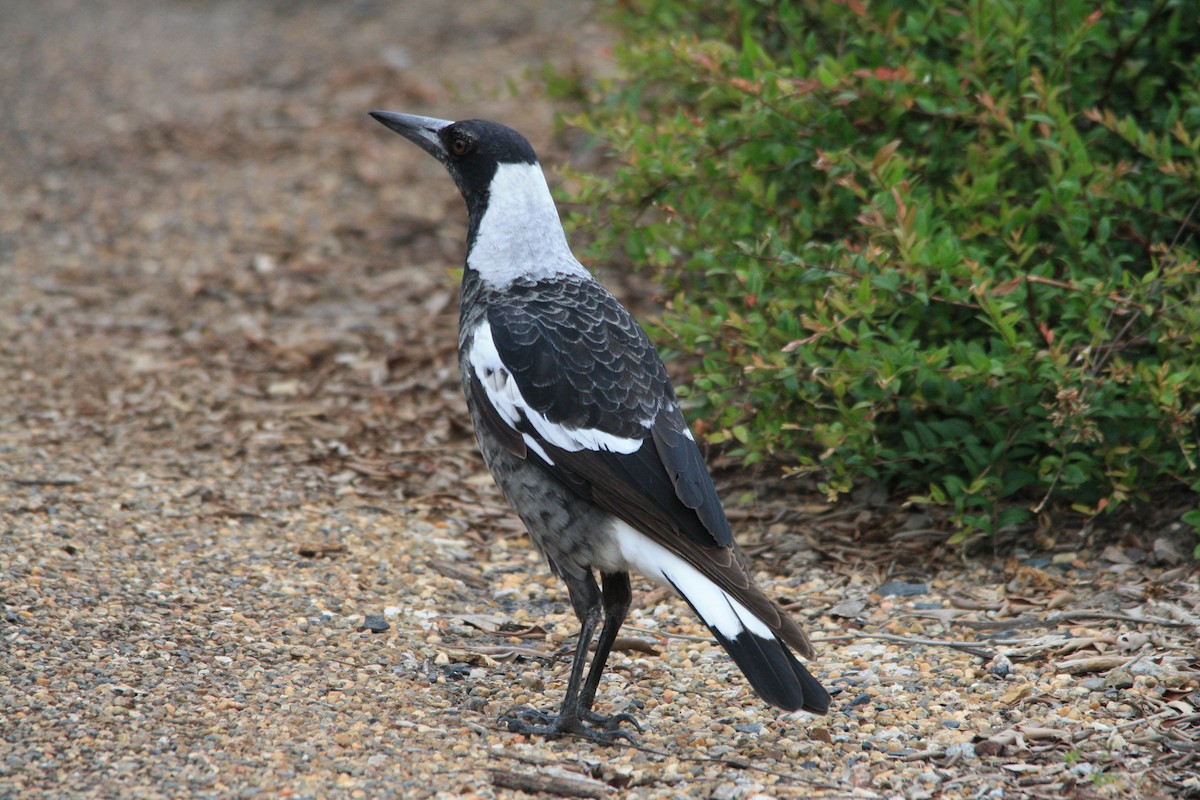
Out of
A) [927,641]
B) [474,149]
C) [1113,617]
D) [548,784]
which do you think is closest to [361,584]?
[548,784]

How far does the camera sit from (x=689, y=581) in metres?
2.94

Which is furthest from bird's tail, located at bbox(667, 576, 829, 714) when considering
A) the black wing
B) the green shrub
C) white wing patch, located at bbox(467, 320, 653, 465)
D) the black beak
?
the black beak

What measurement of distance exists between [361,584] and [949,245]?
1927 millimetres

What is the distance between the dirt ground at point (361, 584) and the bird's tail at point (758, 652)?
195 millimetres

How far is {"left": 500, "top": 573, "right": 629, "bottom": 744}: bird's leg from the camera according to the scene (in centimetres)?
295

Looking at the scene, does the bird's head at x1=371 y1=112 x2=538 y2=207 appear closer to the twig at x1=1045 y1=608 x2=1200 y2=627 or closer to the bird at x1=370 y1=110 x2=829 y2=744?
the bird at x1=370 y1=110 x2=829 y2=744

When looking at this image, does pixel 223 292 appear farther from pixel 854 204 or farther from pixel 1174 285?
pixel 1174 285

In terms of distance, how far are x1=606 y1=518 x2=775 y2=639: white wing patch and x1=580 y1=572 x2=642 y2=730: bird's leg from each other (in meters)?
0.13

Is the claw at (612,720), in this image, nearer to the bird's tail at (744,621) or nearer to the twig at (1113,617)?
the bird's tail at (744,621)

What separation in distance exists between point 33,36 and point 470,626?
7261 mm

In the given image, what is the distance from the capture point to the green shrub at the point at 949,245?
11.3 feet

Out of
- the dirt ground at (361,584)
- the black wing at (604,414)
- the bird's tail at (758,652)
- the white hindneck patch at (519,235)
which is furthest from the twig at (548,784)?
the white hindneck patch at (519,235)

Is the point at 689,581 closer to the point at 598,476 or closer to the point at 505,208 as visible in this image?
the point at 598,476

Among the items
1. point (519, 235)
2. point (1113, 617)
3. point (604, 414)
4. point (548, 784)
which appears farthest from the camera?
point (519, 235)
